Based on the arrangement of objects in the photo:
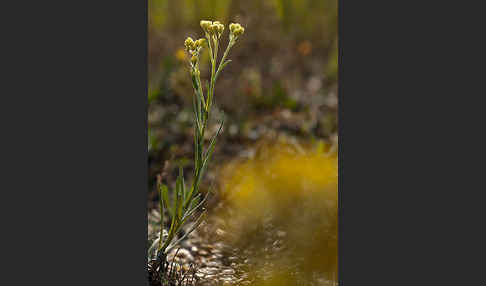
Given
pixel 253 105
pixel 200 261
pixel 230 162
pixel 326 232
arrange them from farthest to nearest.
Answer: pixel 253 105
pixel 230 162
pixel 326 232
pixel 200 261

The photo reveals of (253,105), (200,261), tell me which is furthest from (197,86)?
(253,105)

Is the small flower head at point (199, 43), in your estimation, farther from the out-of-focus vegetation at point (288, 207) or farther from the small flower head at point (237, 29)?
the out-of-focus vegetation at point (288, 207)

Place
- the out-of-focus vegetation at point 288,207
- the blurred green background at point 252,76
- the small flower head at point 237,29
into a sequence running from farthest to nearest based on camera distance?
the blurred green background at point 252,76 → the out-of-focus vegetation at point 288,207 → the small flower head at point 237,29

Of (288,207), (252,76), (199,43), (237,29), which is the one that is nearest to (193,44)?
(199,43)

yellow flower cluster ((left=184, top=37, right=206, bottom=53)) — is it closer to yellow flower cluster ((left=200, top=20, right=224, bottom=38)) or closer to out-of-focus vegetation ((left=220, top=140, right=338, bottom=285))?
yellow flower cluster ((left=200, top=20, right=224, bottom=38))

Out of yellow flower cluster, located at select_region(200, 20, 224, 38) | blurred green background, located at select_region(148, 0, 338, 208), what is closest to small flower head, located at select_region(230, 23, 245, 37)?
yellow flower cluster, located at select_region(200, 20, 224, 38)

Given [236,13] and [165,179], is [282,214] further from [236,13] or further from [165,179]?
[236,13]

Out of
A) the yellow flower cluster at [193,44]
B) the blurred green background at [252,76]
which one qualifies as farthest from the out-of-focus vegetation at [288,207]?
the yellow flower cluster at [193,44]

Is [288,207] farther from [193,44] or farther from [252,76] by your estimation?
[252,76]

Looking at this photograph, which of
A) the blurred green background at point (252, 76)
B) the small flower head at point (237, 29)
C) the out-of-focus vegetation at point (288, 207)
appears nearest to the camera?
the small flower head at point (237, 29)
